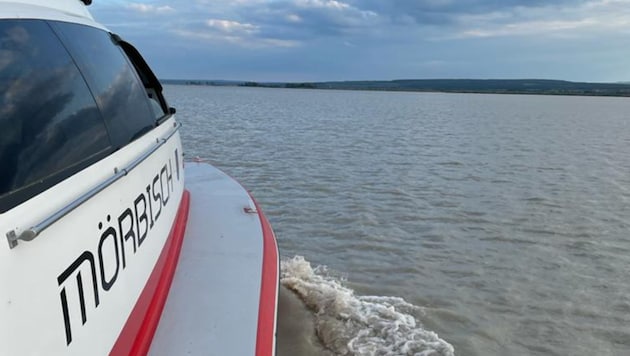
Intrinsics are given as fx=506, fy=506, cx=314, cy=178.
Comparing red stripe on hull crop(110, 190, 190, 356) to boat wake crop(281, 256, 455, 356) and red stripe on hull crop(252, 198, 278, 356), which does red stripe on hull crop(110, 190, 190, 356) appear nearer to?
red stripe on hull crop(252, 198, 278, 356)

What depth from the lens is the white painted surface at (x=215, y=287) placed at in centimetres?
244

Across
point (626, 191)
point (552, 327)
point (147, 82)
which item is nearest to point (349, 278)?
point (552, 327)

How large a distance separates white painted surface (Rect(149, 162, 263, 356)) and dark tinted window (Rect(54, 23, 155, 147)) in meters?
0.92

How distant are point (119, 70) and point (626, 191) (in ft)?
37.0

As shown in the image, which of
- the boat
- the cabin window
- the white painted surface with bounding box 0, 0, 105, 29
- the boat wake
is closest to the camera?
the boat

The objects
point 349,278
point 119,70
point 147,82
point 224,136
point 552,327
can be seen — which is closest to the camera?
point 119,70

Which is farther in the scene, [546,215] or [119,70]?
[546,215]

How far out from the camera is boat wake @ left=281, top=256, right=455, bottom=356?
14.0ft

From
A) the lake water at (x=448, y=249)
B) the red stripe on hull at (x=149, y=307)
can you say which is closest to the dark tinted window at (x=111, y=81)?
the red stripe on hull at (x=149, y=307)

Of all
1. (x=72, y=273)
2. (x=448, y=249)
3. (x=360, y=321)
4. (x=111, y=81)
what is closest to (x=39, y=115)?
(x=72, y=273)

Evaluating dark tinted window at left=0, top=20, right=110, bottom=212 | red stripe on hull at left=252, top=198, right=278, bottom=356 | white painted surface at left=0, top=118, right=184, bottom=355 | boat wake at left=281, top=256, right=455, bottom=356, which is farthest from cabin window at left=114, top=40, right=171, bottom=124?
boat wake at left=281, top=256, right=455, bottom=356

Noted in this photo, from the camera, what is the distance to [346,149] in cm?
1606

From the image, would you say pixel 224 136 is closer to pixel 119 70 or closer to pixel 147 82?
pixel 147 82

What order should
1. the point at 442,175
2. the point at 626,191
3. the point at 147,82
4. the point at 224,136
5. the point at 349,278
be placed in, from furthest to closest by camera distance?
the point at 224,136, the point at 442,175, the point at 626,191, the point at 349,278, the point at 147,82
